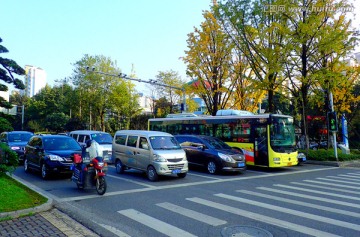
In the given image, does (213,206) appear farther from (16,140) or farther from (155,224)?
(16,140)

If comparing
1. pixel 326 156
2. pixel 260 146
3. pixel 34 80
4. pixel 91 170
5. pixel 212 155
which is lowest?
pixel 326 156

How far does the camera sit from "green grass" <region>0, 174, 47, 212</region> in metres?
6.69

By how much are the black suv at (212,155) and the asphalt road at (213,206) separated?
1.19 m

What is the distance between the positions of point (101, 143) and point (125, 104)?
70.4 feet

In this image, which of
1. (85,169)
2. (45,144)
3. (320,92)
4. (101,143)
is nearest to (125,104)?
(101,143)

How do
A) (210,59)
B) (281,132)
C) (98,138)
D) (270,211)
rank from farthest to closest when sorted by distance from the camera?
(210,59), (98,138), (281,132), (270,211)

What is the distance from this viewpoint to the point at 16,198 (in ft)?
24.0

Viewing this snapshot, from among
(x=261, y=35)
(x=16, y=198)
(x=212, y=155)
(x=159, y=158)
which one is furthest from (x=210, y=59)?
(x=16, y=198)

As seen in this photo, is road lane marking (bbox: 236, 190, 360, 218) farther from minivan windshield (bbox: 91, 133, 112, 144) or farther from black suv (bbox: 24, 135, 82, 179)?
minivan windshield (bbox: 91, 133, 112, 144)

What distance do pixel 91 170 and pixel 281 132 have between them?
990 centimetres

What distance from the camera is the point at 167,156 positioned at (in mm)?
11469

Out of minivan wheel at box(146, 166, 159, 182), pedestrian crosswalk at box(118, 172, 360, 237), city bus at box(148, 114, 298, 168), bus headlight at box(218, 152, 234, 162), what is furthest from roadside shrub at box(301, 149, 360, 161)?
minivan wheel at box(146, 166, 159, 182)

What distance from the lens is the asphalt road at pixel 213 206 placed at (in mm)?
5922

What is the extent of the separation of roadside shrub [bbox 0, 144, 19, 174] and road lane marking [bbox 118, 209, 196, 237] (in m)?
4.67
